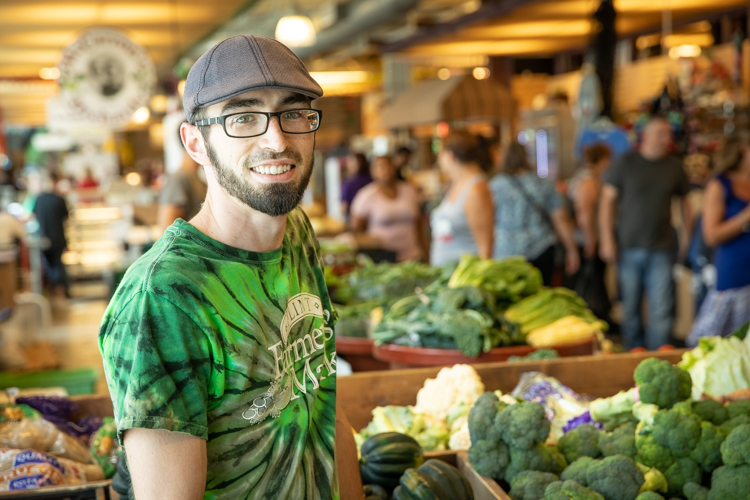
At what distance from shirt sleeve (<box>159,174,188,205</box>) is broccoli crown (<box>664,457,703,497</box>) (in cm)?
427

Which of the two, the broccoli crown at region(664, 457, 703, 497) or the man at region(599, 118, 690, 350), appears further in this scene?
the man at region(599, 118, 690, 350)

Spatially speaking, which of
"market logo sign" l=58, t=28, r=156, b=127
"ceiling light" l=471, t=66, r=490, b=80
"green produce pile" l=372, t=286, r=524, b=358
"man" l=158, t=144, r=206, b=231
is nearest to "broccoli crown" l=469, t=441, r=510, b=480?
"green produce pile" l=372, t=286, r=524, b=358

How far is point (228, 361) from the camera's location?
57.5 inches

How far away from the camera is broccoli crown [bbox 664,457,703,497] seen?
206 cm

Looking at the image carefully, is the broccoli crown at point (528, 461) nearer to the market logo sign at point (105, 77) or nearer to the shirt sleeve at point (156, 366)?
the shirt sleeve at point (156, 366)

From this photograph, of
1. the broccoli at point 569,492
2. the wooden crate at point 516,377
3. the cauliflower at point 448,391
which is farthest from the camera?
the wooden crate at point 516,377

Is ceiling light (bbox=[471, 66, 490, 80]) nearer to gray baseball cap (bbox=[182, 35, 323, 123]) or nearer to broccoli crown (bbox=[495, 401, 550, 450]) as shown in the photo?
broccoli crown (bbox=[495, 401, 550, 450])

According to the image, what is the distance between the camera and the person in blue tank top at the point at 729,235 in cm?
558

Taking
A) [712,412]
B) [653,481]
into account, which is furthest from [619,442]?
Answer: [712,412]

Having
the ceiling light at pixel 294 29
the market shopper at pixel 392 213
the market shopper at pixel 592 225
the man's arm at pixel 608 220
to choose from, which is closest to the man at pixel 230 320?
the man's arm at pixel 608 220

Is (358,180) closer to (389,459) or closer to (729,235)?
(729,235)

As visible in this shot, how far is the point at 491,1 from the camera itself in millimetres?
10492

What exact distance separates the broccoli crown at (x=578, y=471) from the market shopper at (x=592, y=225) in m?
6.13

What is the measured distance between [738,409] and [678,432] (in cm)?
26
